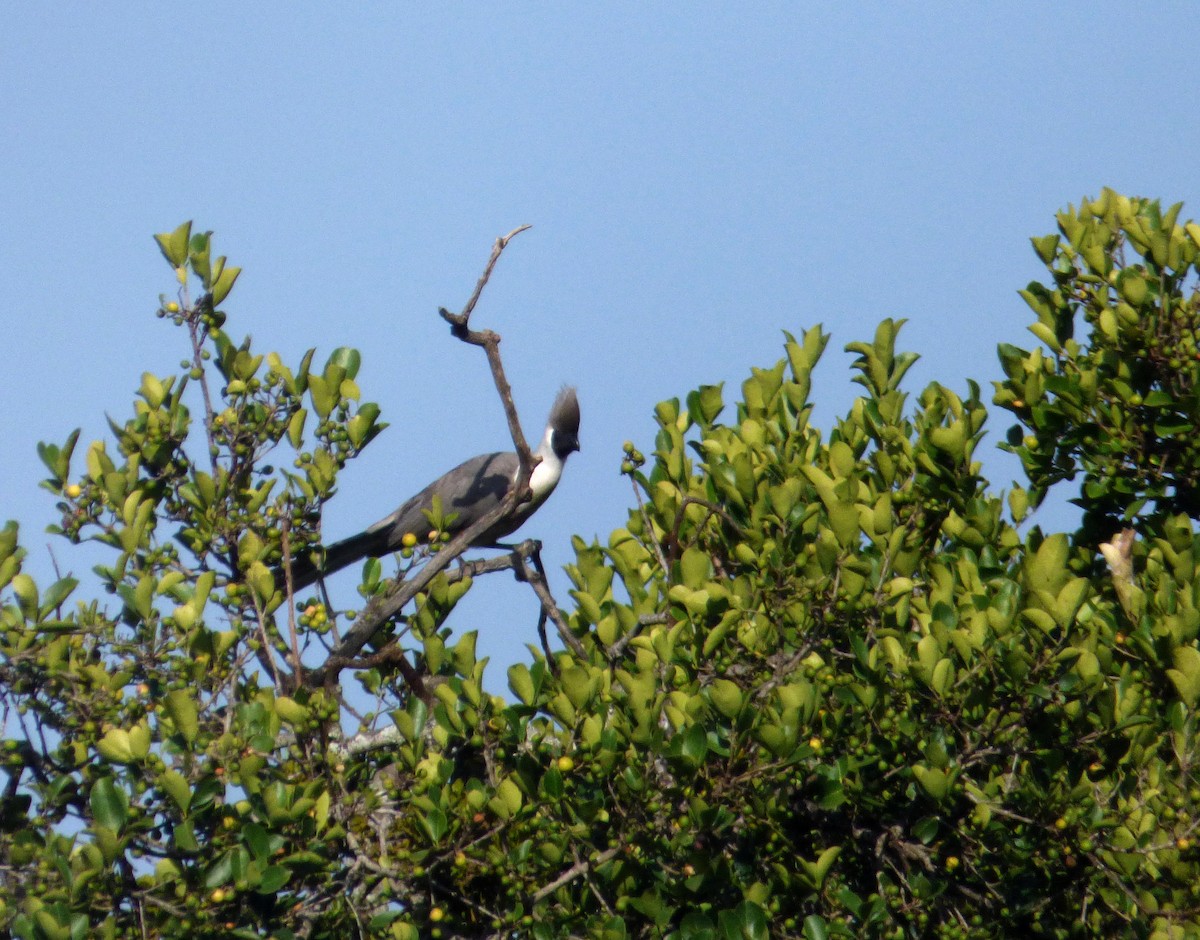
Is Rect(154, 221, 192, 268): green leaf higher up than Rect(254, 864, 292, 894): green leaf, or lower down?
higher up

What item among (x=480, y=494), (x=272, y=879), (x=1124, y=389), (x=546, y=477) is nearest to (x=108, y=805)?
(x=272, y=879)

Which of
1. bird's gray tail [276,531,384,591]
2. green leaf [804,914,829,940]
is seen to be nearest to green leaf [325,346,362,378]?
green leaf [804,914,829,940]

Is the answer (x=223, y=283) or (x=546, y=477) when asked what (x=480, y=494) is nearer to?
(x=546, y=477)

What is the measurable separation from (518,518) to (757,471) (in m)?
3.96

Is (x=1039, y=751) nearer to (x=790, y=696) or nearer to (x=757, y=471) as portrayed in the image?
(x=790, y=696)

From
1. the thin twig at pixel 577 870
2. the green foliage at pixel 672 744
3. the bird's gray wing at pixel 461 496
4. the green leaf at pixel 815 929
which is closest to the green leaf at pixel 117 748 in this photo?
the green foliage at pixel 672 744

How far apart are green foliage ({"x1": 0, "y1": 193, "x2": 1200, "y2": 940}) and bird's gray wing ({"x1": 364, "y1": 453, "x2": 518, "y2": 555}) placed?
3530 mm

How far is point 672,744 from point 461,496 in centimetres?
523

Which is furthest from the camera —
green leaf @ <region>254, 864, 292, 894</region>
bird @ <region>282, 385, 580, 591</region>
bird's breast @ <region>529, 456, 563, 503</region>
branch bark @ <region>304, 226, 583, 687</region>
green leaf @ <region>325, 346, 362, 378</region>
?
bird's breast @ <region>529, 456, 563, 503</region>

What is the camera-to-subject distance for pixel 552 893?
3684 millimetres

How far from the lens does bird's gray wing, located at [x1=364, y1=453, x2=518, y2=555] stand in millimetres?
8086

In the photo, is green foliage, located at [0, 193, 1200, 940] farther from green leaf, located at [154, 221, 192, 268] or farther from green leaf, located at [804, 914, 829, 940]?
green leaf, located at [154, 221, 192, 268]

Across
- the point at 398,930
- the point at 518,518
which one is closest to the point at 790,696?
the point at 398,930

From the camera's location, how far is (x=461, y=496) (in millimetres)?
8516
